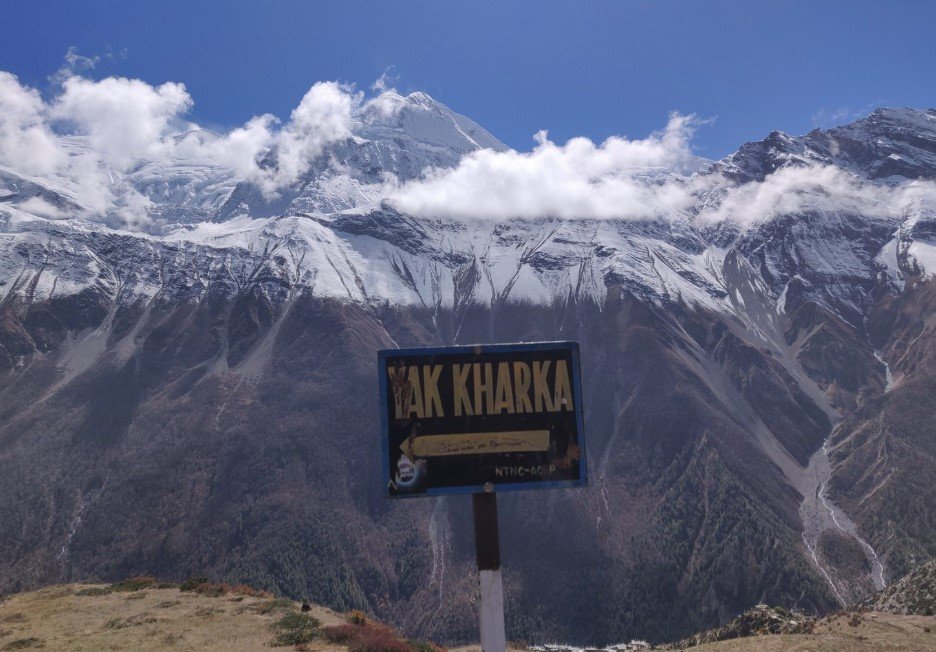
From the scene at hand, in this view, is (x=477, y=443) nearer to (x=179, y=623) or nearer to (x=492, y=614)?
(x=492, y=614)

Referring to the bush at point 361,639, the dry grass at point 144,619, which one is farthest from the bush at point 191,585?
the bush at point 361,639

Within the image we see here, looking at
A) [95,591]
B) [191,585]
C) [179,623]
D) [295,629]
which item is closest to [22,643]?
[179,623]

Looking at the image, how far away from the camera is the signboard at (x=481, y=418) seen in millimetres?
21234

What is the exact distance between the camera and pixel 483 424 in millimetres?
21562

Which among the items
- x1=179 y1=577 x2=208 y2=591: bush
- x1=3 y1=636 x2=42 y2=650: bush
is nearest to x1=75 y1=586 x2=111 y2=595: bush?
x1=179 y1=577 x2=208 y2=591: bush

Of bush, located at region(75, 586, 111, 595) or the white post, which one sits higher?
the white post

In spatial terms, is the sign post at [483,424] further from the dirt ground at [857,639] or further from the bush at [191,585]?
the bush at [191,585]

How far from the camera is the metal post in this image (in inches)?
797

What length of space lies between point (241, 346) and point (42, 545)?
237ft

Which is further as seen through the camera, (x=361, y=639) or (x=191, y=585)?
(x=191, y=585)

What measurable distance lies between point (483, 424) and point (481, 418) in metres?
0.19

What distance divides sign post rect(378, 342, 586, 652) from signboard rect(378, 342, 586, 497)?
0.10 feet

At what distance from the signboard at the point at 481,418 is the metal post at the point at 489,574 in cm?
71

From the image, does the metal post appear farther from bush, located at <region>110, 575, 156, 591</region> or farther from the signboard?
bush, located at <region>110, 575, 156, 591</region>
